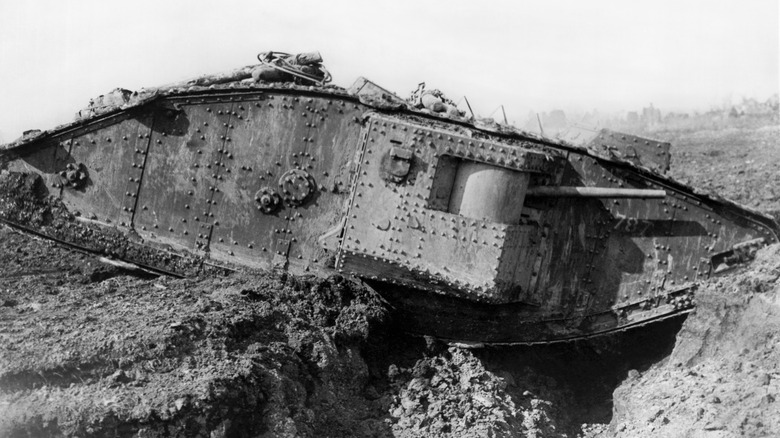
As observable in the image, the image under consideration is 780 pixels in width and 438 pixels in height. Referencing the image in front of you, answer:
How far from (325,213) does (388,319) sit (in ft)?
4.24

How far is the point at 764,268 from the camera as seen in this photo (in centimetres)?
803

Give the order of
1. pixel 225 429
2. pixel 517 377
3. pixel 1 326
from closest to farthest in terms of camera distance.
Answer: pixel 225 429
pixel 1 326
pixel 517 377

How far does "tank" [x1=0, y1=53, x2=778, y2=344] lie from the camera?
8133 mm

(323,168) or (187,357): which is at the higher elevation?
(323,168)

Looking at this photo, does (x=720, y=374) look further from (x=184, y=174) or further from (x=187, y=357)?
(x=184, y=174)

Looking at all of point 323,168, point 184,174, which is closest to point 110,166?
point 184,174

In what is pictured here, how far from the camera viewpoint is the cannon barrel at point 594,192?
8.34 meters

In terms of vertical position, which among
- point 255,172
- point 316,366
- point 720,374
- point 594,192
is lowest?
point 316,366

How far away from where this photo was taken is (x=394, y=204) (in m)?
8.20

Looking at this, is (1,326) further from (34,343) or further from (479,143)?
(479,143)

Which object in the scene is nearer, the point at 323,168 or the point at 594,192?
the point at 594,192

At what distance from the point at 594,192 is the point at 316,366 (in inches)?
128

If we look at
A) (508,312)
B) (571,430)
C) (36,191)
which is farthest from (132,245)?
(571,430)

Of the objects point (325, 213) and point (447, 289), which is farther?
point (325, 213)
